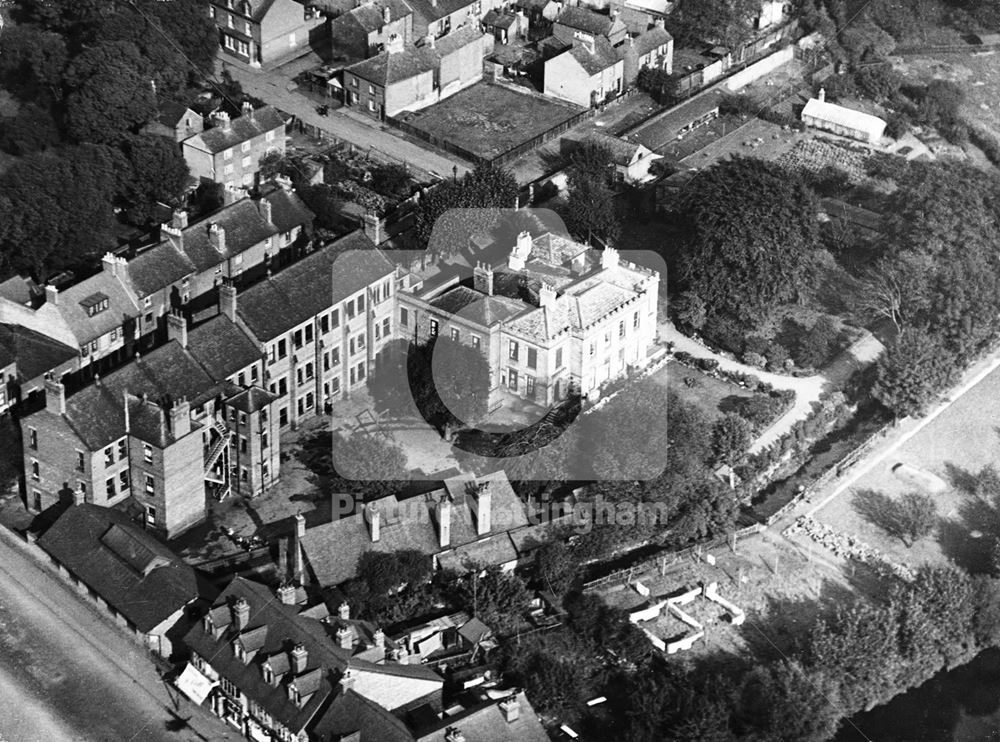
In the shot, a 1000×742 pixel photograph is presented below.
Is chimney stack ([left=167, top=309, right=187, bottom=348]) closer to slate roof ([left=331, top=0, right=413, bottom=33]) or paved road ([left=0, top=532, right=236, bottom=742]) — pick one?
paved road ([left=0, top=532, right=236, bottom=742])

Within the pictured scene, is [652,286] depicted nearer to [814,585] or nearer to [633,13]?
[814,585]

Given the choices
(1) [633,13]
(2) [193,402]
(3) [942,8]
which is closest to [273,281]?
(2) [193,402]

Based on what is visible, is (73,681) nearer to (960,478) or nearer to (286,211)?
(286,211)

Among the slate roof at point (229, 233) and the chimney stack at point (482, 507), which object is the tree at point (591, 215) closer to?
the slate roof at point (229, 233)

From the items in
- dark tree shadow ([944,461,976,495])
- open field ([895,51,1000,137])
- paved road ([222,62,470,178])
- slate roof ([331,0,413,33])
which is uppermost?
slate roof ([331,0,413,33])

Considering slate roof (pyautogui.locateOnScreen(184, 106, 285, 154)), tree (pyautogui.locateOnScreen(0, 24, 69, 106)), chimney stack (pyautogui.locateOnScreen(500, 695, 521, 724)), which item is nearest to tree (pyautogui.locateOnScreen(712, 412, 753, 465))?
chimney stack (pyautogui.locateOnScreen(500, 695, 521, 724))

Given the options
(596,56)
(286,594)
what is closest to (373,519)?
(286,594)
